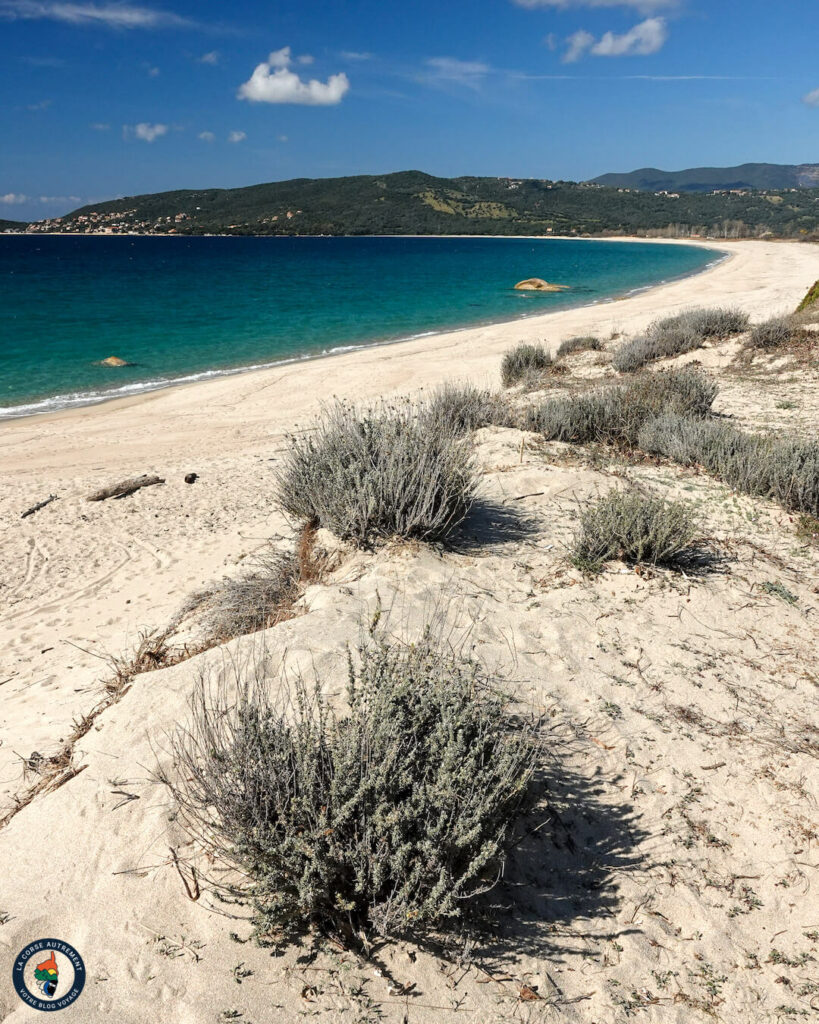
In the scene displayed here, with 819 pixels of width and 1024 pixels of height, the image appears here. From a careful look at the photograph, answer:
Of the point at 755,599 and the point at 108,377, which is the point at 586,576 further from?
the point at 108,377

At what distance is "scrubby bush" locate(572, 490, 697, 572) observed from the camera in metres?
4.74

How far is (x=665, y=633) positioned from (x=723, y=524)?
198 cm

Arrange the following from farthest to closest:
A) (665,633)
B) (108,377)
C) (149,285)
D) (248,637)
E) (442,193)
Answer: (442,193) < (149,285) < (108,377) < (665,633) < (248,637)

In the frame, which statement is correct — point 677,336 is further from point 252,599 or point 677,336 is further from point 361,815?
point 361,815

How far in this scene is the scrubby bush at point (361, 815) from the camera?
7.29 feet

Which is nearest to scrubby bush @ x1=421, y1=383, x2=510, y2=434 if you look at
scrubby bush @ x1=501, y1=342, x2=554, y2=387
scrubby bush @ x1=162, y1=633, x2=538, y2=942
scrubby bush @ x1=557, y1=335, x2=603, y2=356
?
scrubby bush @ x1=501, y1=342, x2=554, y2=387

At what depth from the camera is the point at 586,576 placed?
476 centimetres

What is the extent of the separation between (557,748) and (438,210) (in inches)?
5690

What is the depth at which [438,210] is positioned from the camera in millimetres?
133125

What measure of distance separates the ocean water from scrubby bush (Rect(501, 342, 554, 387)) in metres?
7.82

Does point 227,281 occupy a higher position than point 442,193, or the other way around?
point 442,193

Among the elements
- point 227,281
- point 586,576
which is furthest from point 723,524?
point 227,281

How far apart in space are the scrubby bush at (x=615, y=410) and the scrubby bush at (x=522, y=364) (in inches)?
169

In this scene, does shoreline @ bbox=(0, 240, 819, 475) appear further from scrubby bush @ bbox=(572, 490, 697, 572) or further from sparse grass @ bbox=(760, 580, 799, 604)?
sparse grass @ bbox=(760, 580, 799, 604)
